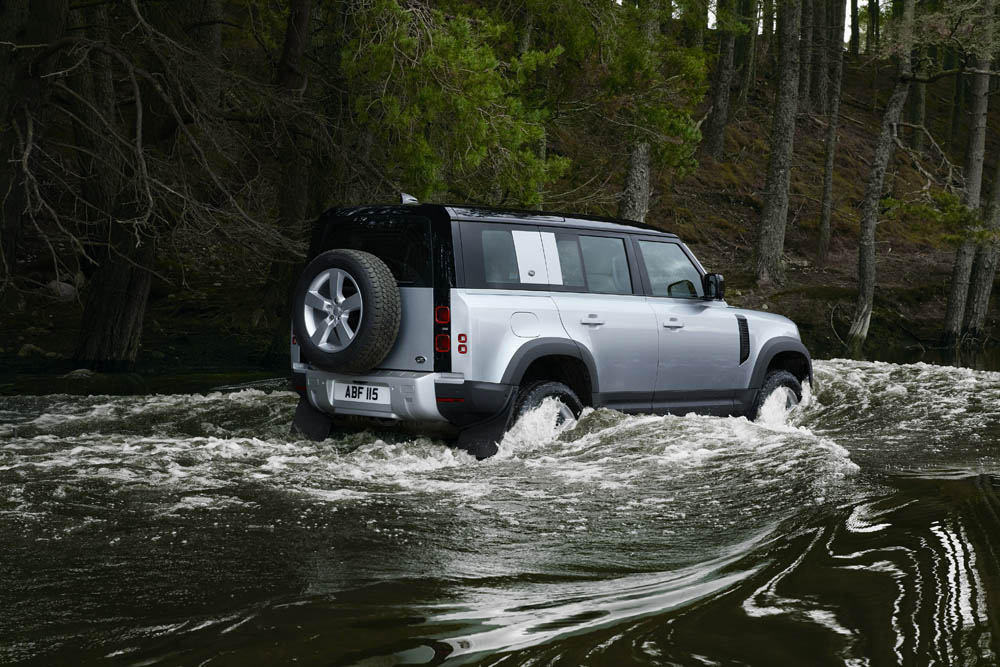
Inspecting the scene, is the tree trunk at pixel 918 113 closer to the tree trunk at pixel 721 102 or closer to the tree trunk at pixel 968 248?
the tree trunk at pixel 721 102

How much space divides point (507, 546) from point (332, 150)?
34.7ft

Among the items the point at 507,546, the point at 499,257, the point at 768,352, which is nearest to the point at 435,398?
the point at 499,257

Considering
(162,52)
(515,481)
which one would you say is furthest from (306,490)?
(162,52)

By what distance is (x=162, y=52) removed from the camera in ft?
43.0

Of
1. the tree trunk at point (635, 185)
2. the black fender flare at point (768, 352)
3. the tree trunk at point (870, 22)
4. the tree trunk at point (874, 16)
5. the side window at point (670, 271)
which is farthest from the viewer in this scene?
the tree trunk at point (870, 22)

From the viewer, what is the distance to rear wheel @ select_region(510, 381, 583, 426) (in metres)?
7.63

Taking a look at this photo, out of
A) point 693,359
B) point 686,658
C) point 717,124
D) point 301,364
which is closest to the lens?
point 686,658

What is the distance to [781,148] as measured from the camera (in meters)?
24.4

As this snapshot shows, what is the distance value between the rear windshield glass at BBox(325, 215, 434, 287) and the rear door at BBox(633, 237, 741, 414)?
2.05 m

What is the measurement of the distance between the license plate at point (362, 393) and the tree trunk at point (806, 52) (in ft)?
90.5

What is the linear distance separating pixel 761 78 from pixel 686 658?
42432 millimetres

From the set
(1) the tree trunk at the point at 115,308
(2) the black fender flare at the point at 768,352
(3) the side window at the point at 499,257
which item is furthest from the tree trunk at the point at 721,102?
(3) the side window at the point at 499,257

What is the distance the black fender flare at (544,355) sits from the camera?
7453 mm

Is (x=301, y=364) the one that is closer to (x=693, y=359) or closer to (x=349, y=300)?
(x=349, y=300)
